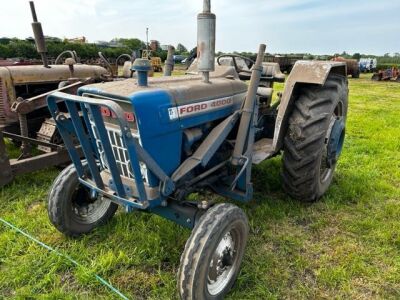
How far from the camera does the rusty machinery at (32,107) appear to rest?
3.83 m

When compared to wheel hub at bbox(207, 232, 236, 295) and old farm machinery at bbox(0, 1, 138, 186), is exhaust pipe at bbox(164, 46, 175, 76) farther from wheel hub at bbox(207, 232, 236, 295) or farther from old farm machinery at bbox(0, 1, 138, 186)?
wheel hub at bbox(207, 232, 236, 295)

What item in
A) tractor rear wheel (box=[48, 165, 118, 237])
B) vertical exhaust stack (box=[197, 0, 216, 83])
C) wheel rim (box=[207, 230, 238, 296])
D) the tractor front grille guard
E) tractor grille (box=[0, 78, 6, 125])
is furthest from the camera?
tractor grille (box=[0, 78, 6, 125])

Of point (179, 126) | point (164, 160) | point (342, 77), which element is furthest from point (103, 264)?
point (342, 77)

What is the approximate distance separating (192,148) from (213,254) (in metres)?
0.82

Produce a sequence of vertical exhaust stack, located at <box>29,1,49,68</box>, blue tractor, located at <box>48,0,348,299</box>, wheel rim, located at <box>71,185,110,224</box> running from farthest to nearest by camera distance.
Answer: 1. vertical exhaust stack, located at <box>29,1,49,68</box>
2. wheel rim, located at <box>71,185,110,224</box>
3. blue tractor, located at <box>48,0,348,299</box>

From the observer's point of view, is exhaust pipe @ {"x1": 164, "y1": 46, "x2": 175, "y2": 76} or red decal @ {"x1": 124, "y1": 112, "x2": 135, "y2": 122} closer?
red decal @ {"x1": 124, "y1": 112, "x2": 135, "y2": 122}

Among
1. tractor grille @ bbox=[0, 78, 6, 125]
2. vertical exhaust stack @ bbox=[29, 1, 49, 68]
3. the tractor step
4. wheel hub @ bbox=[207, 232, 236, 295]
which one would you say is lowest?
wheel hub @ bbox=[207, 232, 236, 295]

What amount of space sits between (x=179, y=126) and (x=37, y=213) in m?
1.87

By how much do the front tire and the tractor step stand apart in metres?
0.84

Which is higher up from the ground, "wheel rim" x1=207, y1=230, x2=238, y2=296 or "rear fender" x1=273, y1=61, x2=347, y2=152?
"rear fender" x1=273, y1=61, x2=347, y2=152

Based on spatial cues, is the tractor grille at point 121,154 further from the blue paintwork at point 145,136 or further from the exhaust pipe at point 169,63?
the exhaust pipe at point 169,63

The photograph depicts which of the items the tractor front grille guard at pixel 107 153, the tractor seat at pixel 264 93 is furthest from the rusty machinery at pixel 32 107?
Answer: the tractor seat at pixel 264 93

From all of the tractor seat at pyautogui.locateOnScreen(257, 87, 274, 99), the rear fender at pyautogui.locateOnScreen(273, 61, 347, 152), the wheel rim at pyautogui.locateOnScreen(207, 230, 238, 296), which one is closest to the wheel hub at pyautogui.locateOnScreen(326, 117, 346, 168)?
the rear fender at pyautogui.locateOnScreen(273, 61, 347, 152)

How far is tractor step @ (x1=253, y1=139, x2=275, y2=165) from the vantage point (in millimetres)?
3124
